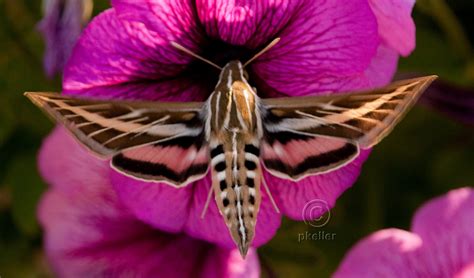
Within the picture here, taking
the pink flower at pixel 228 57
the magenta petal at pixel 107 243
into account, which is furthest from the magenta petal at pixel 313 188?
the magenta petal at pixel 107 243

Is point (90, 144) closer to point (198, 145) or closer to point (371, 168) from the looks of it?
point (198, 145)

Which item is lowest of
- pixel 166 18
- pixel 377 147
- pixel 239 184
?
pixel 377 147

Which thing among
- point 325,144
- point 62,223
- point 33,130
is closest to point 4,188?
point 33,130

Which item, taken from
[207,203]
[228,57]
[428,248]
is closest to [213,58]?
[228,57]

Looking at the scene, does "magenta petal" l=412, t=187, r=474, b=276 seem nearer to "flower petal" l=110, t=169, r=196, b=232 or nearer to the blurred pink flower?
"flower petal" l=110, t=169, r=196, b=232

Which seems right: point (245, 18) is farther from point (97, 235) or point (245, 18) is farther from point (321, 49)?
point (97, 235)

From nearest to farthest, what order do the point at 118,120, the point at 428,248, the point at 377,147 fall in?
the point at 118,120
the point at 428,248
the point at 377,147

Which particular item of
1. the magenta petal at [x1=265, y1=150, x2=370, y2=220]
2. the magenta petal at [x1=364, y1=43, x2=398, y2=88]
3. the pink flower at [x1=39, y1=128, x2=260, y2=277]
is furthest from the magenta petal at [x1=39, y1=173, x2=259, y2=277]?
the magenta petal at [x1=364, y1=43, x2=398, y2=88]
